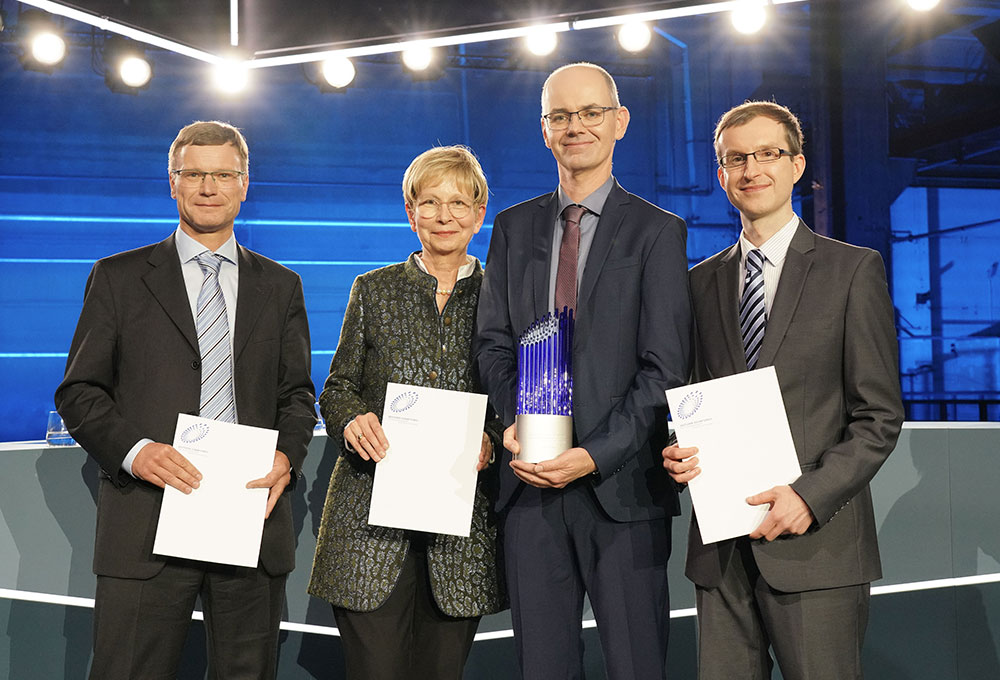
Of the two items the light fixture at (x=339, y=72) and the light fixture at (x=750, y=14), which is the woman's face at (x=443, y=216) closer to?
the light fixture at (x=750, y=14)

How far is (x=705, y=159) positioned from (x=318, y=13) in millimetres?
3519

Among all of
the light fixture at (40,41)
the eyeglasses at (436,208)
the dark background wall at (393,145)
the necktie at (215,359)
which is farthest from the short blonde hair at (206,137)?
the dark background wall at (393,145)

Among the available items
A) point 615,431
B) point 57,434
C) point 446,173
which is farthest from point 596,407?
point 57,434

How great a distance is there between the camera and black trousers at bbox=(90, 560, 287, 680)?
1.96 metres

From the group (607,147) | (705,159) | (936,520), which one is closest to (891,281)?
(705,159)

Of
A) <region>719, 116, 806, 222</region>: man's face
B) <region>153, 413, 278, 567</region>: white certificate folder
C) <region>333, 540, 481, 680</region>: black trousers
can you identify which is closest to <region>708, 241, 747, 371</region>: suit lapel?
<region>719, 116, 806, 222</region>: man's face

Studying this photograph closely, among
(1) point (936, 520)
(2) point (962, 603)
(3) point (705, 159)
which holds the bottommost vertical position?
(2) point (962, 603)

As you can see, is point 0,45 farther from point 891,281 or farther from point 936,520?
point 891,281

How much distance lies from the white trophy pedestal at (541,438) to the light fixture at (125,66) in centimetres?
550

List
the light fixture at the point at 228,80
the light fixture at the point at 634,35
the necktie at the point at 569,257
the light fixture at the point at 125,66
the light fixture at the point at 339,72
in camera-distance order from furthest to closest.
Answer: the light fixture at the point at 228,80 < the light fixture at the point at 125,66 < the light fixture at the point at 339,72 < the light fixture at the point at 634,35 < the necktie at the point at 569,257

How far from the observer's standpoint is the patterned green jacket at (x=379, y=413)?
205 centimetres

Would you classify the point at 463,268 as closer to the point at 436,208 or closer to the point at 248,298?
the point at 436,208

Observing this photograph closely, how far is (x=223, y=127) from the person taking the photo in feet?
7.22

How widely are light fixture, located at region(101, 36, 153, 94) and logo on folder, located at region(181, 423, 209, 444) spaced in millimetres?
5049
